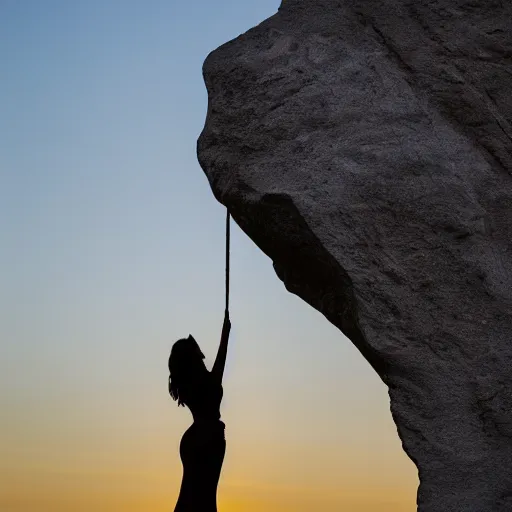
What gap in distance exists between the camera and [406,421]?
13.5 ft

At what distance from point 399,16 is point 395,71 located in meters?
0.29

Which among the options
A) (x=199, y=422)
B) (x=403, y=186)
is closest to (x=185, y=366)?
(x=199, y=422)

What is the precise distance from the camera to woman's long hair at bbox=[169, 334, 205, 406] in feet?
15.0

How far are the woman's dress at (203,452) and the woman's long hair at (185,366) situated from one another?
46 millimetres

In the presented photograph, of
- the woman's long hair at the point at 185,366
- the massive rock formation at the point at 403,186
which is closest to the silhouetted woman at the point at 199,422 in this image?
the woman's long hair at the point at 185,366

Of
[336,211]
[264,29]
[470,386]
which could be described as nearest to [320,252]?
[336,211]

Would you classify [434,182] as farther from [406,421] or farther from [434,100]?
[406,421]

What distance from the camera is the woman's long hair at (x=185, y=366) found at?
4570 millimetres

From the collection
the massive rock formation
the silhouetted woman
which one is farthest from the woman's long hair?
the massive rock formation

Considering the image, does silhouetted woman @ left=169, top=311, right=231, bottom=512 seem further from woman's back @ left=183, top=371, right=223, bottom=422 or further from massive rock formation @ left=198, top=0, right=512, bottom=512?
massive rock formation @ left=198, top=0, right=512, bottom=512

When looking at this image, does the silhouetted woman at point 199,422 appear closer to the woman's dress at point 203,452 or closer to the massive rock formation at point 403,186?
the woman's dress at point 203,452

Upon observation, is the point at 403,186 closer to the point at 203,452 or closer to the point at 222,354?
the point at 222,354

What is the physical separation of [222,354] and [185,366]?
0.20 meters

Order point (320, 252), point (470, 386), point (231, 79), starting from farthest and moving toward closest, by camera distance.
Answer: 1. point (231, 79)
2. point (320, 252)
3. point (470, 386)
